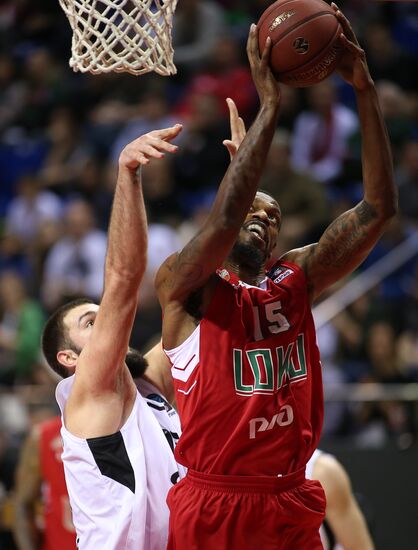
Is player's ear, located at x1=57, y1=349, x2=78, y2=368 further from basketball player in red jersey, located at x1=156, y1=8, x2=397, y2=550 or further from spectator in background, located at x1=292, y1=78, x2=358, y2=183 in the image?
spectator in background, located at x1=292, y1=78, x2=358, y2=183

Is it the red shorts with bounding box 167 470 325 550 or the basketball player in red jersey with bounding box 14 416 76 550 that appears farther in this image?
the basketball player in red jersey with bounding box 14 416 76 550

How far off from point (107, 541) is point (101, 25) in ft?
6.92

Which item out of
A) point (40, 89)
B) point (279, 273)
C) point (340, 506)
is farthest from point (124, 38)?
point (40, 89)

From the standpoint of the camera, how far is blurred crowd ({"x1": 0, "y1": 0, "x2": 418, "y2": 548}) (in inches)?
333

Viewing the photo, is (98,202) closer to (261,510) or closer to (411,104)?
(411,104)

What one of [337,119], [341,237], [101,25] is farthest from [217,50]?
[341,237]

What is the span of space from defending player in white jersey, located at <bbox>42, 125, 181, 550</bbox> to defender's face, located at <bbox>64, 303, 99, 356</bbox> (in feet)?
0.20

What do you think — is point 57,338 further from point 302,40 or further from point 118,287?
point 302,40

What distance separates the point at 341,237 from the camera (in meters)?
3.84

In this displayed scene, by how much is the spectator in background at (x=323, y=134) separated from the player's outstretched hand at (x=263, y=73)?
6530 mm

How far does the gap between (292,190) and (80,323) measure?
17.2 ft

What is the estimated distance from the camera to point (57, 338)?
4.47m

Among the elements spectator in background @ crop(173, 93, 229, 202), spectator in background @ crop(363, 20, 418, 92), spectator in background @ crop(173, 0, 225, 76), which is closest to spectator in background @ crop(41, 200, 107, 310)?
spectator in background @ crop(173, 93, 229, 202)

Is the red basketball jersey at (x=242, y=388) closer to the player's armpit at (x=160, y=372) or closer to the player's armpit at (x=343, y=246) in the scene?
the player's armpit at (x=343, y=246)
